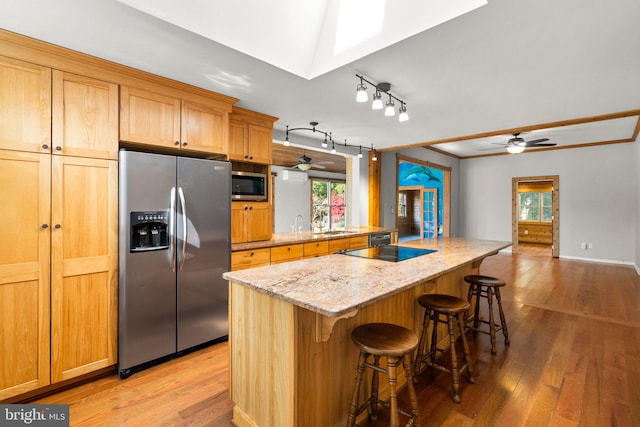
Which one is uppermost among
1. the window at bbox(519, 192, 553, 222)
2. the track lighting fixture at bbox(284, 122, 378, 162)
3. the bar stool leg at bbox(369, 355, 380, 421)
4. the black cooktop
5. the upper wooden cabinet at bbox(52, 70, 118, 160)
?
the track lighting fixture at bbox(284, 122, 378, 162)

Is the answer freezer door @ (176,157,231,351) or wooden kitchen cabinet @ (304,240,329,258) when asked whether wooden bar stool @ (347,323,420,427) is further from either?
wooden kitchen cabinet @ (304,240,329,258)

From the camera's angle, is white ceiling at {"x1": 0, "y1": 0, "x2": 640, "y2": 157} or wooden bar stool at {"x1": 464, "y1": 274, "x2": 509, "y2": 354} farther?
wooden bar stool at {"x1": 464, "y1": 274, "x2": 509, "y2": 354}

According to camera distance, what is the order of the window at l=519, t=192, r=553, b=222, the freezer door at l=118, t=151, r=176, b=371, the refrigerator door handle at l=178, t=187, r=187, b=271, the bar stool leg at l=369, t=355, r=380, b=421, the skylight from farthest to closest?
1. the window at l=519, t=192, r=553, b=222
2. the refrigerator door handle at l=178, t=187, r=187, b=271
3. the freezer door at l=118, t=151, r=176, b=371
4. the skylight
5. the bar stool leg at l=369, t=355, r=380, b=421

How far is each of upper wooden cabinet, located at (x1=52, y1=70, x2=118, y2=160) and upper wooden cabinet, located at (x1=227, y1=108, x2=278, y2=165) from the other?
112 cm

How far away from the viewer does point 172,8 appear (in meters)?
1.76

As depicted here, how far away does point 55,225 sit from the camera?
2.08 meters

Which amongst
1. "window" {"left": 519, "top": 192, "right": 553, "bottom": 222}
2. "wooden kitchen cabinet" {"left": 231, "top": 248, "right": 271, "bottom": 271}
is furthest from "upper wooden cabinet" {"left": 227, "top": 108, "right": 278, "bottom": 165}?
"window" {"left": 519, "top": 192, "right": 553, "bottom": 222}

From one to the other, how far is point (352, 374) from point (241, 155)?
8.15 feet

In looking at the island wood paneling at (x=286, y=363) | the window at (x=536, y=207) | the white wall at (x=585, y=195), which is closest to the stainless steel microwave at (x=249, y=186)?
the island wood paneling at (x=286, y=363)

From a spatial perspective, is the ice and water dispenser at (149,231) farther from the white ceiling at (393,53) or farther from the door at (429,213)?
the door at (429,213)

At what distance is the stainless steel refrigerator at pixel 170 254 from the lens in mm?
2289

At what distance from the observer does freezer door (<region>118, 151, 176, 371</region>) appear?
2277 millimetres

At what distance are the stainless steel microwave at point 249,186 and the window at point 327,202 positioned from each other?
4941 mm

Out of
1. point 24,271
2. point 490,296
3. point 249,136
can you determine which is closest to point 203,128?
point 249,136
